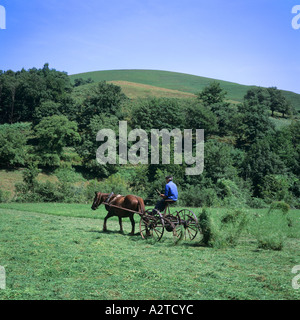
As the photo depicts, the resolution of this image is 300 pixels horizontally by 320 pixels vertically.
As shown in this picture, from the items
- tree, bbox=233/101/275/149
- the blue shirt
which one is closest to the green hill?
tree, bbox=233/101/275/149

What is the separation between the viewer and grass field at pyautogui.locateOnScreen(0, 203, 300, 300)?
288 inches

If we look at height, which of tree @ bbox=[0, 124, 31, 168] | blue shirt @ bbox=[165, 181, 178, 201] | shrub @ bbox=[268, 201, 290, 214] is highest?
tree @ bbox=[0, 124, 31, 168]

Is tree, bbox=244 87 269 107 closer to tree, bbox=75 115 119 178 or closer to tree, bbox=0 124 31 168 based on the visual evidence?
tree, bbox=75 115 119 178

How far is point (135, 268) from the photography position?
365 inches

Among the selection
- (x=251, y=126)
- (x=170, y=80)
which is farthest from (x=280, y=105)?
(x=170, y=80)

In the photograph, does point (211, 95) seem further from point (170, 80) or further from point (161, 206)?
point (161, 206)

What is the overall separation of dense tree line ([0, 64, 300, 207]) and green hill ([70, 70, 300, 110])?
38846mm

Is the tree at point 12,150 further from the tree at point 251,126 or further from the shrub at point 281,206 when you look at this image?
the tree at point 251,126

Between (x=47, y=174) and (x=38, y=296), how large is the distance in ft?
156

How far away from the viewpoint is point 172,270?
363 inches

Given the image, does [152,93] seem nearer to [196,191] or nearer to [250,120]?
[250,120]

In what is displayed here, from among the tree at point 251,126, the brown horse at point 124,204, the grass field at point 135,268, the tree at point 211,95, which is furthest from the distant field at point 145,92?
the grass field at point 135,268

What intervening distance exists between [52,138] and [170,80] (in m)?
86.4

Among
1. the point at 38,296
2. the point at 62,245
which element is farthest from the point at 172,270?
the point at 62,245
